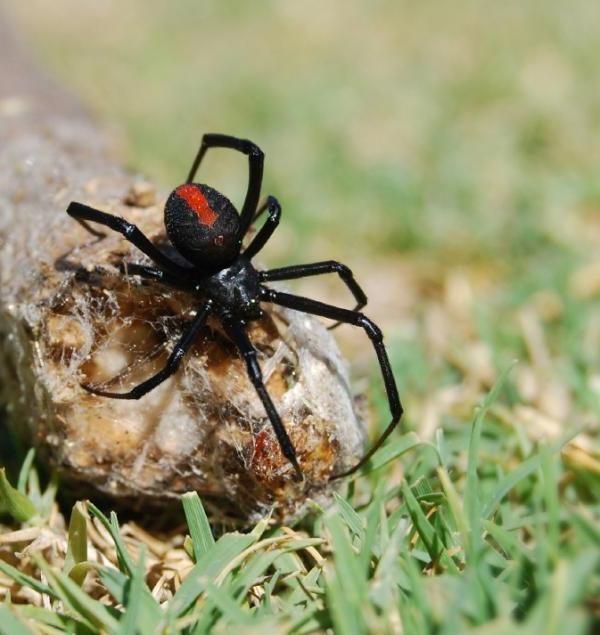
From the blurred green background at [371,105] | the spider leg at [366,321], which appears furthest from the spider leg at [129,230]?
the blurred green background at [371,105]

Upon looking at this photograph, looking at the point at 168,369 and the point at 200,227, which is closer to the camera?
the point at 168,369

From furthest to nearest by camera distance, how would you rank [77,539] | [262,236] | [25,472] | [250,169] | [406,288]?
1. [406,288]
2. [250,169]
3. [262,236]
4. [25,472]
5. [77,539]

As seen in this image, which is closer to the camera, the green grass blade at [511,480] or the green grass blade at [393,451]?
the green grass blade at [511,480]

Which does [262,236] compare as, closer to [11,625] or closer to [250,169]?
[250,169]

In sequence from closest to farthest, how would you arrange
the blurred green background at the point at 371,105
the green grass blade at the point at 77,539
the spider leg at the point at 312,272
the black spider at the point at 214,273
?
the green grass blade at the point at 77,539 < the black spider at the point at 214,273 < the spider leg at the point at 312,272 < the blurred green background at the point at 371,105

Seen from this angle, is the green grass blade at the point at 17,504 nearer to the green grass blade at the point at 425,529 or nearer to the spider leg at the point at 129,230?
the spider leg at the point at 129,230

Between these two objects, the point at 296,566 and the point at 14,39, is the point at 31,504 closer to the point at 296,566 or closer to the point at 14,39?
the point at 296,566

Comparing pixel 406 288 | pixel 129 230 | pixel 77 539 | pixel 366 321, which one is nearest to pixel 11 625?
pixel 77 539
